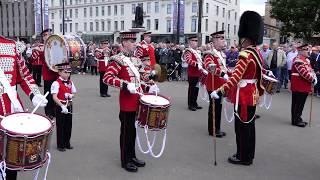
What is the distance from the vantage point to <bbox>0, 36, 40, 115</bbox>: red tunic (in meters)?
3.49

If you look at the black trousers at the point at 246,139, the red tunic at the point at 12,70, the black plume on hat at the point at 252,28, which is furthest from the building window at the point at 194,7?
the red tunic at the point at 12,70

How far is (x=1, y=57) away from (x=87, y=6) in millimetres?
81175

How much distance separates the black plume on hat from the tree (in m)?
32.8

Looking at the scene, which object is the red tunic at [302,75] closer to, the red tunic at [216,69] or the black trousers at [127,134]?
the red tunic at [216,69]

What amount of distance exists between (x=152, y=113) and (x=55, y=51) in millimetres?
2486

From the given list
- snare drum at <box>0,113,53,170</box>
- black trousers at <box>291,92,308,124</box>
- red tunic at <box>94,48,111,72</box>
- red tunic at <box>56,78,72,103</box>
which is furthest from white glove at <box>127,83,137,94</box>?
red tunic at <box>94,48,111,72</box>

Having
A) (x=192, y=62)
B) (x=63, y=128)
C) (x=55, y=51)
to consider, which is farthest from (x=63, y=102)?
(x=192, y=62)

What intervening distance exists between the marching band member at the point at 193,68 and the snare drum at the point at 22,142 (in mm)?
6389

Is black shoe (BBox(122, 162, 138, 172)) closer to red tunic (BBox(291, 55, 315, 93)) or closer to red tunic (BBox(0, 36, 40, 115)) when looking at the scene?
red tunic (BBox(0, 36, 40, 115))

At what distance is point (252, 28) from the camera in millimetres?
5688

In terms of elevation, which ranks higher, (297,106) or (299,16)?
(299,16)

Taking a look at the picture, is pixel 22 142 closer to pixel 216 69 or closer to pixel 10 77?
pixel 10 77

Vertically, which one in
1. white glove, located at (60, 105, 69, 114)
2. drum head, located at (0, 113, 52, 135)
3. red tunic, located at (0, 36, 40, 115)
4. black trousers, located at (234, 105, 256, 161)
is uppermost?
red tunic, located at (0, 36, 40, 115)

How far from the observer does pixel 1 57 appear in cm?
348
